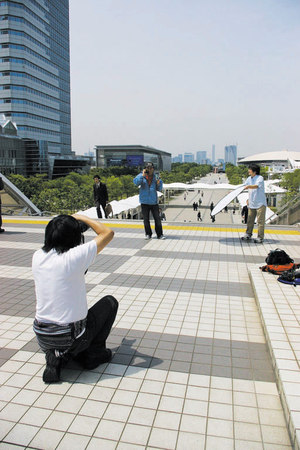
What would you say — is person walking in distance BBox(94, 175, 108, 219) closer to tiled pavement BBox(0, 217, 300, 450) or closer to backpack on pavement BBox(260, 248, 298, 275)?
tiled pavement BBox(0, 217, 300, 450)

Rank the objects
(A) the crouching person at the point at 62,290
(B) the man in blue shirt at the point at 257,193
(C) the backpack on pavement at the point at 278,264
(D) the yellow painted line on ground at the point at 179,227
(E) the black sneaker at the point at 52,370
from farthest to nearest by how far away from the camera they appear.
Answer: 1. (D) the yellow painted line on ground at the point at 179,227
2. (B) the man in blue shirt at the point at 257,193
3. (C) the backpack on pavement at the point at 278,264
4. (E) the black sneaker at the point at 52,370
5. (A) the crouching person at the point at 62,290

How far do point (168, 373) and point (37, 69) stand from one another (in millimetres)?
79185

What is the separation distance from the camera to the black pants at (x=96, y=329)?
310cm

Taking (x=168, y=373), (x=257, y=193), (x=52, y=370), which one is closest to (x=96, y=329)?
(x=52, y=370)

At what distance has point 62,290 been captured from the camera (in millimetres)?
2857

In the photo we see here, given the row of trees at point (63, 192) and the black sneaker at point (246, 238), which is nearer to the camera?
the black sneaker at point (246, 238)

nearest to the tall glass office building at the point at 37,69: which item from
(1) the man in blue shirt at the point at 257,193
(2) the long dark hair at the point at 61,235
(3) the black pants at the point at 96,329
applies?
(1) the man in blue shirt at the point at 257,193

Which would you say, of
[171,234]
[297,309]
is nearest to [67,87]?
[171,234]

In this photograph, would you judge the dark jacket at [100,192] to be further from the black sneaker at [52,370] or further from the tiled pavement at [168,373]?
the black sneaker at [52,370]

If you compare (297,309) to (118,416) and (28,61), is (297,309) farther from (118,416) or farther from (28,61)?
(28,61)

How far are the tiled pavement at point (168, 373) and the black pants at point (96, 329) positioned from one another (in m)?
0.22

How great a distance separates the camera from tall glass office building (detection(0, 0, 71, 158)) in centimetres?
6556

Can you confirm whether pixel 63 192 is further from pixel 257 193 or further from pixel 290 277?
pixel 290 277

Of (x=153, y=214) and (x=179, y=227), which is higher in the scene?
(x=153, y=214)
